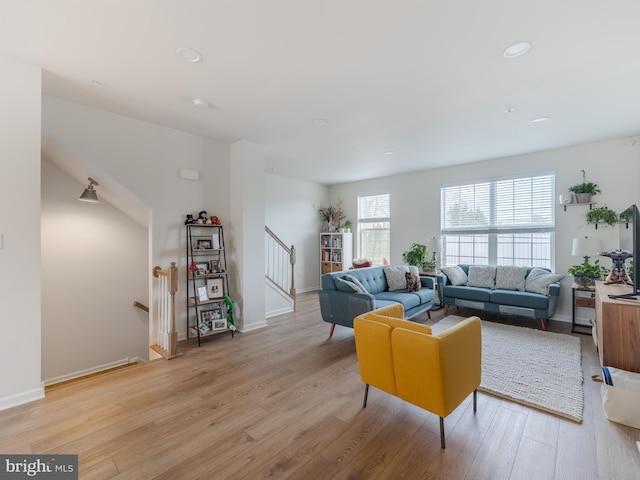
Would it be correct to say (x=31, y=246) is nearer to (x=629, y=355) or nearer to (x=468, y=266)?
(x=629, y=355)

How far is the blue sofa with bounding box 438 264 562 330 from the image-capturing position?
4.19 metres

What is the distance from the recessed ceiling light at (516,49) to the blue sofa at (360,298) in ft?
8.88

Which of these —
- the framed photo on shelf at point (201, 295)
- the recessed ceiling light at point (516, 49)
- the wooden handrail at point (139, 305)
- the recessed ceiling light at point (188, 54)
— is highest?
the recessed ceiling light at point (188, 54)

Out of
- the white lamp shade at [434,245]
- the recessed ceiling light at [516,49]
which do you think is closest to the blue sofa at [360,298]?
the white lamp shade at [434,245]

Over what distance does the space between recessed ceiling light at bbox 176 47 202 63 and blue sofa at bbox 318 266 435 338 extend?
289cm

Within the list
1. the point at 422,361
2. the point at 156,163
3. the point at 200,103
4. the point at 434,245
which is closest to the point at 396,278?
the point at 434,245

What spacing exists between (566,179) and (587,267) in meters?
1.45

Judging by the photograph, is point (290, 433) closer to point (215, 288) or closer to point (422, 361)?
point (422, 361)

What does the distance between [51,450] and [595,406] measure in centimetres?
404

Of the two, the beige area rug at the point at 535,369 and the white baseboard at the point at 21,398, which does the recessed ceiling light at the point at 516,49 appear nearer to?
the beige area rug at the point at 535,369

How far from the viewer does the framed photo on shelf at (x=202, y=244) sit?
164 inches

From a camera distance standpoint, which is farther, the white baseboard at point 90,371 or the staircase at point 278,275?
the staircase at point 278,275

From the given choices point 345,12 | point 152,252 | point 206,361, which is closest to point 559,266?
point 345,12

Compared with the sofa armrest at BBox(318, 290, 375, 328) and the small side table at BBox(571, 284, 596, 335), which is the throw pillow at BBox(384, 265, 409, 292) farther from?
the small side table at BBox(571, 284, 596, 335)
